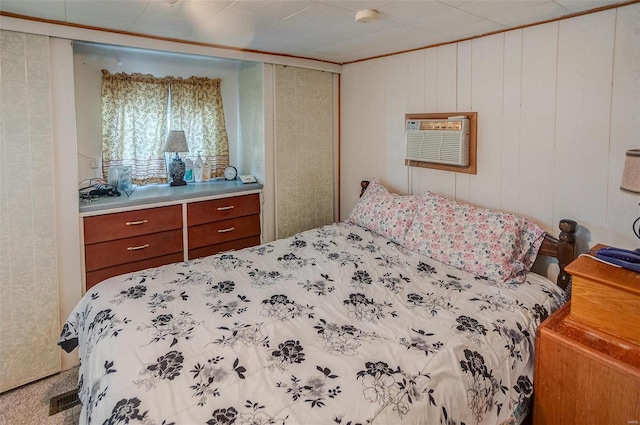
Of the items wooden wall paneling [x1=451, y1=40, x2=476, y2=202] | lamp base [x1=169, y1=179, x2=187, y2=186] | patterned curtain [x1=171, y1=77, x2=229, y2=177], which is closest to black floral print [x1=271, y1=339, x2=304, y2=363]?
wooden wall paneling [x1=451, y1=40, x2=476, y2=202]

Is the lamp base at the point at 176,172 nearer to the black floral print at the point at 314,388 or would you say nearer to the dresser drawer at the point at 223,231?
the dresser drawer at the point at 223,231

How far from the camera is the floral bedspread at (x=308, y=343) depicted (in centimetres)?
130

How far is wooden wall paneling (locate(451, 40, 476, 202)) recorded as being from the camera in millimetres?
2752

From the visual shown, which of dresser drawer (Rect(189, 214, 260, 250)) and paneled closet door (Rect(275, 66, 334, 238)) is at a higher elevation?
paneled closet door (Rect(275, 66, 334, 238))

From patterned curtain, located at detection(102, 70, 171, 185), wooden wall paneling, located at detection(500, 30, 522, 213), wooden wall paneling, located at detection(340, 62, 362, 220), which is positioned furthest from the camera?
wooden wall paneling, located at detection(340, 62, 362, 220)

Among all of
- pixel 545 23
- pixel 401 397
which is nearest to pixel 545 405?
pixel 401 397

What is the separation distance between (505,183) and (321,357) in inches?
71.8

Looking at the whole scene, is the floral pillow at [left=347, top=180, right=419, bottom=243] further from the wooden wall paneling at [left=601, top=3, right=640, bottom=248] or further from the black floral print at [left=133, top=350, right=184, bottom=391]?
the black floral print at [left=133, top=350, right=184, bottom=391]

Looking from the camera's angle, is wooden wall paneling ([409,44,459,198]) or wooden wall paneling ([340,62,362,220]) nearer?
wooden wall paneling ([409,44,459,198])

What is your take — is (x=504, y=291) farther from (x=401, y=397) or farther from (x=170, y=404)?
(x=170, y=404)

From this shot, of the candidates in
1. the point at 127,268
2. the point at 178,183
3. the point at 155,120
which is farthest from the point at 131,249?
the point at 155,120

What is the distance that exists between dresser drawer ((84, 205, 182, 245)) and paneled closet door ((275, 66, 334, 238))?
94cm

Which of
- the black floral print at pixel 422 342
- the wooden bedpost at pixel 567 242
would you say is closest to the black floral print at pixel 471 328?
the black floral print at pixel 422 342

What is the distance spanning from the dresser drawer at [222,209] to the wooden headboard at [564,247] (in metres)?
2.26
